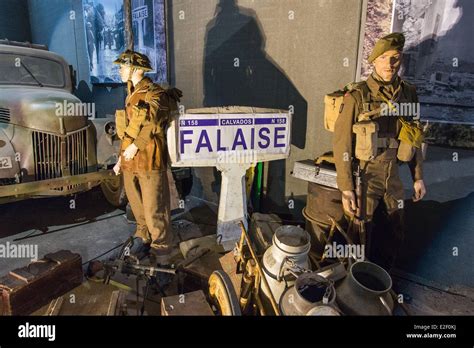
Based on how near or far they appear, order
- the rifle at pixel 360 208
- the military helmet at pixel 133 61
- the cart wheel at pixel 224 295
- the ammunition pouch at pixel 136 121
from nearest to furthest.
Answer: the cart wheel at pixel 224 295
the rifle at pixel 360 208
the ammunition pouch at pixel 136 121
the military helmet at pixel 133 61

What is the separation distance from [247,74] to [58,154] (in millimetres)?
2794

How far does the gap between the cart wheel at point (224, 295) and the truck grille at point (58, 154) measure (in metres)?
2.90

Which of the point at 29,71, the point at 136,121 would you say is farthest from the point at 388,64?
the point at 29,71

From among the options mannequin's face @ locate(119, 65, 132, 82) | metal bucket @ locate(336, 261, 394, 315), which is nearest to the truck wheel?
mannequin's face @ locate(119, 65, 132, 82)

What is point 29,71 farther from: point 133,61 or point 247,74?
point 247,74

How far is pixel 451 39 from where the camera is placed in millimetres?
3045

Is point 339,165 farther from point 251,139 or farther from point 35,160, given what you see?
point 35,160

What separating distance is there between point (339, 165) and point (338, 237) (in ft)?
2.77

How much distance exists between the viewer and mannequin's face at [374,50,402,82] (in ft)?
8.50

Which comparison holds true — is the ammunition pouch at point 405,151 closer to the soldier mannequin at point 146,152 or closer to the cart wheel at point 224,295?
the cart wheel at point 224,295

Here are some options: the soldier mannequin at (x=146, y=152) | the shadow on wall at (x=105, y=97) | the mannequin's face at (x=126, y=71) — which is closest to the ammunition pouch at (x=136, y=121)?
the soldier mannequin at (x=146, y=152)

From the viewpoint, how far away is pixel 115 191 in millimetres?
4918

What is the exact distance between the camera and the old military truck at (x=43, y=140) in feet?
12.7
